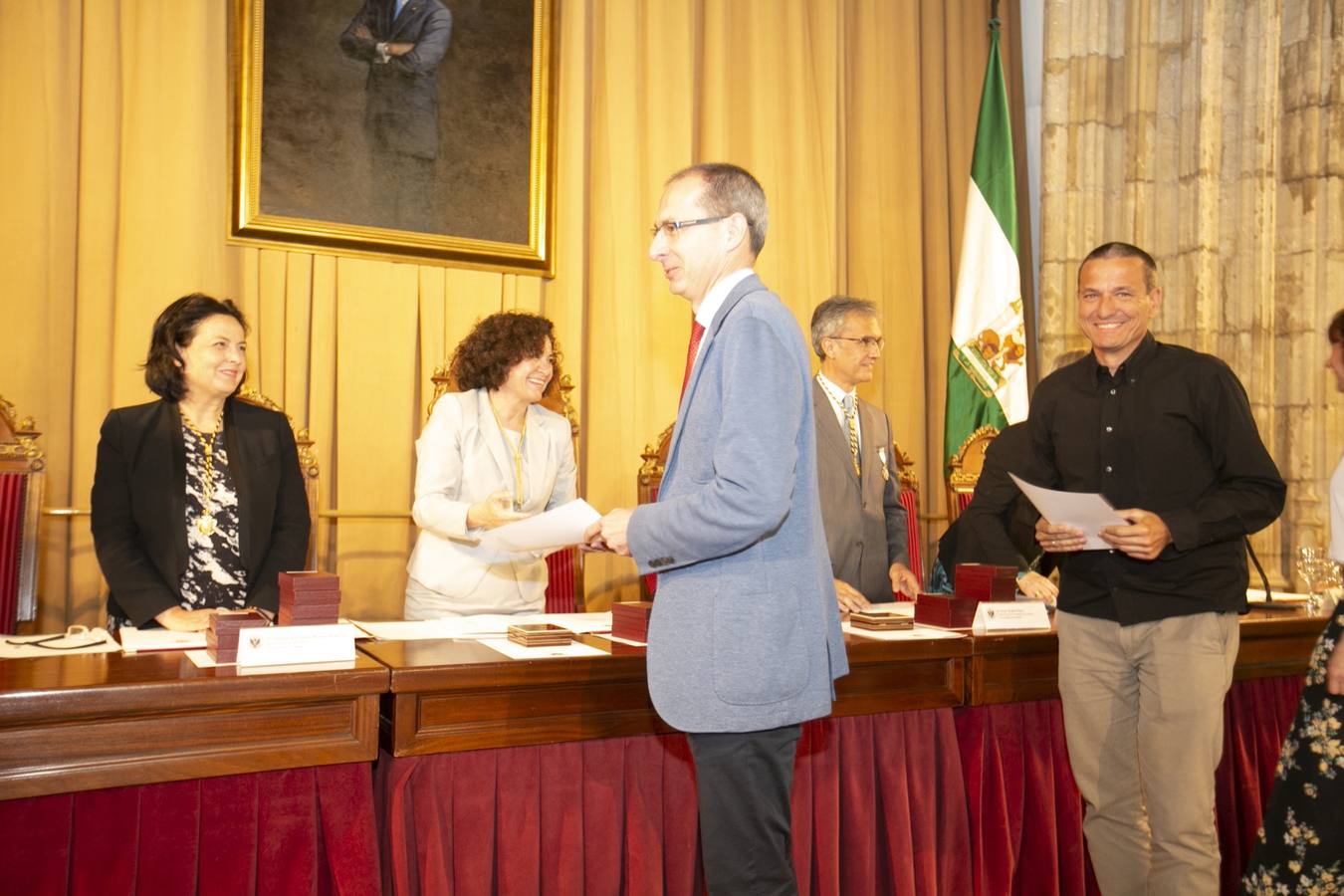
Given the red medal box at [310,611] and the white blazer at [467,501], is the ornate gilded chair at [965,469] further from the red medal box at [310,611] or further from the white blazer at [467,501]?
the red medal box at [310,611]

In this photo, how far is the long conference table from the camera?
1900 millimetres

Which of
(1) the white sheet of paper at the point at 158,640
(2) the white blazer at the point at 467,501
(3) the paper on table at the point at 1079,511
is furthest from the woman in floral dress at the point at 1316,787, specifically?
(1) the white sheet of paper at the point at 158,640

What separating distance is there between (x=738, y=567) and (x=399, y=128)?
3.52 m

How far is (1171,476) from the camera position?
2.56 m

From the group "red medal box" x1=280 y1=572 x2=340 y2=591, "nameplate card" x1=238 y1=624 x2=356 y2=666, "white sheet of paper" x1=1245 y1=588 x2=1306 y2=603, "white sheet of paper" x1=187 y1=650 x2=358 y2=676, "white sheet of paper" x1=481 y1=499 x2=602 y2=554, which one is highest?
"white sheet of paper" x1=481 y1=499 x2=602 y2=554

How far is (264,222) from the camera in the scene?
4297 millimetres

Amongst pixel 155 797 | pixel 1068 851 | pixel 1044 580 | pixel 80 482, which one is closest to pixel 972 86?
pixel 1044 580

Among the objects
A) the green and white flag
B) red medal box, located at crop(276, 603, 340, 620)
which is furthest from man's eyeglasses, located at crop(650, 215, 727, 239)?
the green and white flag

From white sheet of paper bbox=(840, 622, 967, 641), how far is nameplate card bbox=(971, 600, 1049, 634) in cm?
7

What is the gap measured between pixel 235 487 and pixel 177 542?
21cm

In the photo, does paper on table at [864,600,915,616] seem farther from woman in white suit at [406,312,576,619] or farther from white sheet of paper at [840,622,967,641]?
woman in white suit at [406,312,576,619]

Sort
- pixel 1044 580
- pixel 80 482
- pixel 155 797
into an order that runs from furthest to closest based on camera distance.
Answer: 1. pixel 80 482
2. pixel 1044 580
3. pixel 155 797

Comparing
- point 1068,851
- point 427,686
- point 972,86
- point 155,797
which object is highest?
point 972,86

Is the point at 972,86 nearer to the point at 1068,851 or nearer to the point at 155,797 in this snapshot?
the point at 1068,851
